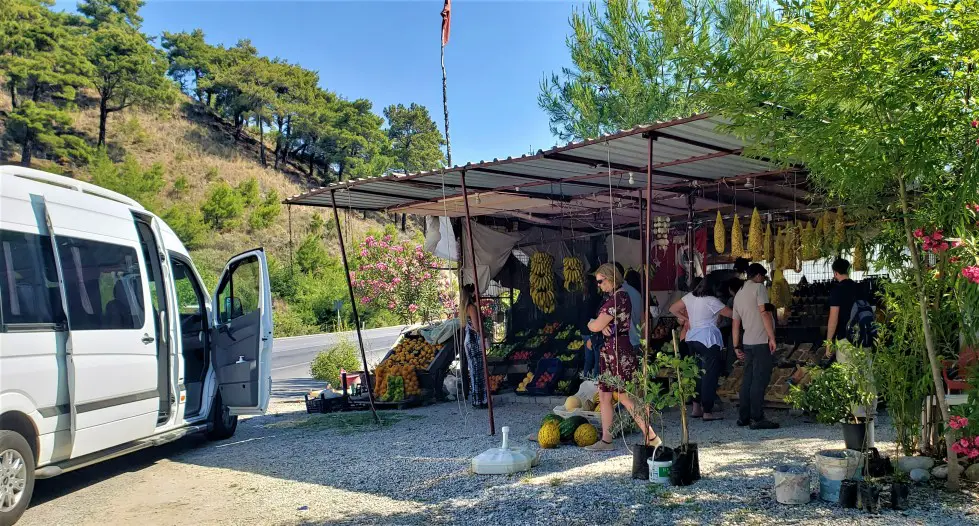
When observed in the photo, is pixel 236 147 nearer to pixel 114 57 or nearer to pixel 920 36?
pixel 114 57

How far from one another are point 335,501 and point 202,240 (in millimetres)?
33778

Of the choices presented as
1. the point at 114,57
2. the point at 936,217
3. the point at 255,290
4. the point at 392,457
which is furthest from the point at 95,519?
the point at 114,57

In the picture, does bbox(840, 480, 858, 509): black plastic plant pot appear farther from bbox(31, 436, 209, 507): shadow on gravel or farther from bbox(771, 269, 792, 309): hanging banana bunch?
bbox(31, 436, 209, 507): shadow on gravel

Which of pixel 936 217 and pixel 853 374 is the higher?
pixel 936 217

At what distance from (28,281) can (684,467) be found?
5274 millimetres

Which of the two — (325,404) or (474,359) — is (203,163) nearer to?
(325,404)

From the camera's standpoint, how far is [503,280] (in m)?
13.2

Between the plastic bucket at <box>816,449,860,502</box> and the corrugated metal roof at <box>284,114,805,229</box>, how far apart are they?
227 cm

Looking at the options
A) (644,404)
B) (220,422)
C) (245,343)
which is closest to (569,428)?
(644,404)

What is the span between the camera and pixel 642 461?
19.2 ft

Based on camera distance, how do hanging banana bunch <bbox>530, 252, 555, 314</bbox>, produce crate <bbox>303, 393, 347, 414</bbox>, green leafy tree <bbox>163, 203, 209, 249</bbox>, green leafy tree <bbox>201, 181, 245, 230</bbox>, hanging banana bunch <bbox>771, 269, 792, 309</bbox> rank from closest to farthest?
1. hanging banana bunch <bbox>771, 269, 792, 309</bbox>
2. produce crate <bbox>303, 393, 347, 414</bbox>
3. hanging banana bunch <bbox>530, 252, 555, 314</bbox>
4. green leafy tree <bbox>163, 203, 209, 249</bbox>
5. green leafy tree <bbox>201, 181, 245, 230</bbox>

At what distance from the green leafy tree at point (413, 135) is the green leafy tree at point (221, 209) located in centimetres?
1717

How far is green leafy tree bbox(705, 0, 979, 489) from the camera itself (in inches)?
161

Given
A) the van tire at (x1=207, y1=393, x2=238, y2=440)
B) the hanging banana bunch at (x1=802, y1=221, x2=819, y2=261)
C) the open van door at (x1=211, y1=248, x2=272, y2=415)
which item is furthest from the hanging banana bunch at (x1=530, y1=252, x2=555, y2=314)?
the van tire at (x1=207, y1=393, x2=238, y2=440)
